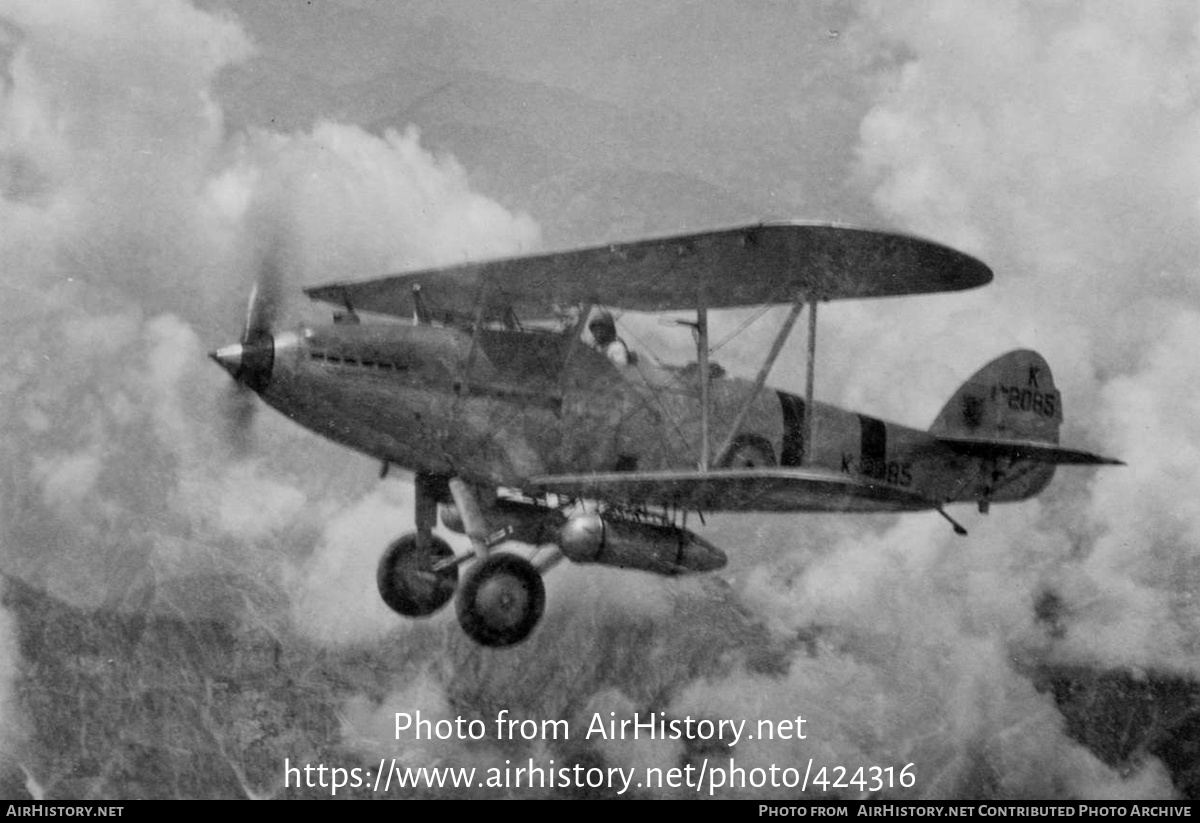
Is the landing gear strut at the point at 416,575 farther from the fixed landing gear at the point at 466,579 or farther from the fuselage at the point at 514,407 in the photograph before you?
the fuselage at the point at 514,407

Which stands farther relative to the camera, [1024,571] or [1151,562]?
[1024,571]

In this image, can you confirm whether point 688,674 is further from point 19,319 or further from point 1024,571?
point 19,319

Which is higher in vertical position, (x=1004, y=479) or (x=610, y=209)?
(x=610, y=209)

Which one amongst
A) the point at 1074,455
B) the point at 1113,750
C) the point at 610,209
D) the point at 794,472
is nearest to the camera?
the point at 794,472

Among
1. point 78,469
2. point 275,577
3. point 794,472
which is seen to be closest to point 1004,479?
point 794,472

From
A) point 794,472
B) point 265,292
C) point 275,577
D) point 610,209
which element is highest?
point 610,209

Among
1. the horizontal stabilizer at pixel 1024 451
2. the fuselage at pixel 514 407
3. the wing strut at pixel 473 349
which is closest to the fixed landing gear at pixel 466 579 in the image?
the fuselage at pixel 514 407

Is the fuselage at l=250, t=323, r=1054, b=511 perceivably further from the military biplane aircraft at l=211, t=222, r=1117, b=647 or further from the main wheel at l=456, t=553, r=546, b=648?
the main wheel at l=456, t=553, r=546, b=648

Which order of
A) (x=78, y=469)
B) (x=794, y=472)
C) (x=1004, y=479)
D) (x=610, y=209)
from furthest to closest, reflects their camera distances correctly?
(x=78, y=469) < (x=610, y=209) < (x=1004, y=479) < (x=794, y=472)
